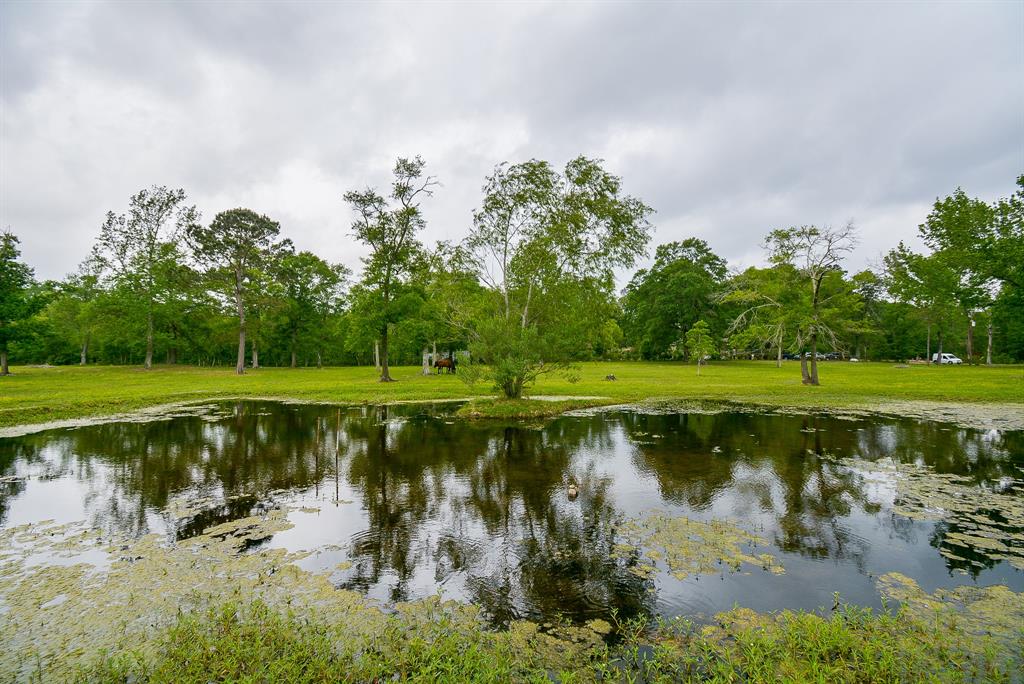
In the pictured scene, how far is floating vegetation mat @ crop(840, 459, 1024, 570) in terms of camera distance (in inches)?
287

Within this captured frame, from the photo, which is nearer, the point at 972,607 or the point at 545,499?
the point at 972,607

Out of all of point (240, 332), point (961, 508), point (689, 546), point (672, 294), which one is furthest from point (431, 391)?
point (672, 294)

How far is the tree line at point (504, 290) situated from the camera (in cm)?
2375

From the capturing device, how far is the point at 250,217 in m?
46.7

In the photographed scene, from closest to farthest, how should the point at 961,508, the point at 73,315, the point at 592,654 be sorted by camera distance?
the point at 592,654 < the point at 961,508 < the point at 73,315

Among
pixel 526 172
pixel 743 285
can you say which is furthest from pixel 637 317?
pixel 526 172

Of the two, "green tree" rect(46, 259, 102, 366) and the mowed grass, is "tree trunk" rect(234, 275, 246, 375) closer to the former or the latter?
the mowed grass

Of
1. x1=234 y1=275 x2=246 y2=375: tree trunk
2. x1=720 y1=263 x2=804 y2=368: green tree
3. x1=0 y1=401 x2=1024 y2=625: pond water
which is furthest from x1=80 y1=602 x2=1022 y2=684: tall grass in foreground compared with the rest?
x1=234 y1=275 x2=246 y2=375: tree trunk

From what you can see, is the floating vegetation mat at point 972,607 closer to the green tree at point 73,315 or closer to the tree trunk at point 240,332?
the tree trunk at point 240,332

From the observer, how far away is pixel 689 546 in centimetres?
757

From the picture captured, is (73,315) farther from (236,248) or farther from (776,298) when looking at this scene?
(776,298)

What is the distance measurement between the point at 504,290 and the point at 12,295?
36.4 metres

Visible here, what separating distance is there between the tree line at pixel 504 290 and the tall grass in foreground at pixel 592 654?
53.0ft

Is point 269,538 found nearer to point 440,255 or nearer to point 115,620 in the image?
point 115,620
